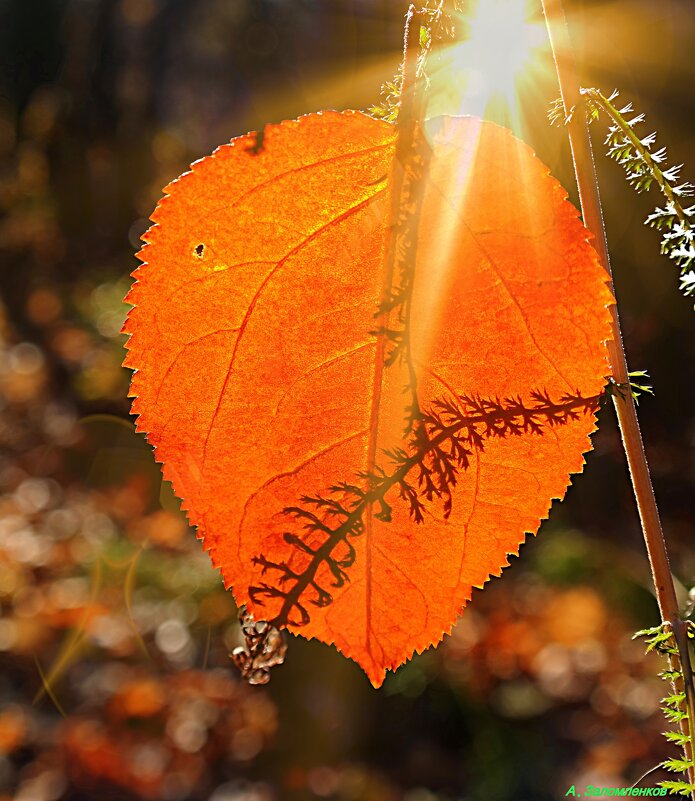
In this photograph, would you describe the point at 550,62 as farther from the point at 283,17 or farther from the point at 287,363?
the point at 283,17

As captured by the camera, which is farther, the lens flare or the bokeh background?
the bokeh background

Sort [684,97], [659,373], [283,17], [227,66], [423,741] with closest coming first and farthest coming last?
[684,97] < [423,741] < [659,373] < [283,17] < [227,66]

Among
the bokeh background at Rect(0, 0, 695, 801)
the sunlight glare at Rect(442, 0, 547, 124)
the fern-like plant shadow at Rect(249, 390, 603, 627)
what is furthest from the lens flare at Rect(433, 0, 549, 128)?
the bokeh background at Rect(0, 0, 695, 801)

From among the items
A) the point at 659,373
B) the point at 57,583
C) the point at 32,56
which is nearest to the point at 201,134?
the point at 32,56

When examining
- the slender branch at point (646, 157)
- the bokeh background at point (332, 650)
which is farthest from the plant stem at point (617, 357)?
the bokeh background at point (332, 650)

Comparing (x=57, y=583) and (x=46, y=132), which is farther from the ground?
(x=46, y=132)

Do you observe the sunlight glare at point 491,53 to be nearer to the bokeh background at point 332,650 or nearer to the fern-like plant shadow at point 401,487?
the fern-like plant shadow at point 401,487

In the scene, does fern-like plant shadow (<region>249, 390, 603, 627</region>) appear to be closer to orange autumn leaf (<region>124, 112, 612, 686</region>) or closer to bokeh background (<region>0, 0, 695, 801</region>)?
orange autumn leaf (<region>124, 112, 612, 686</region>)
